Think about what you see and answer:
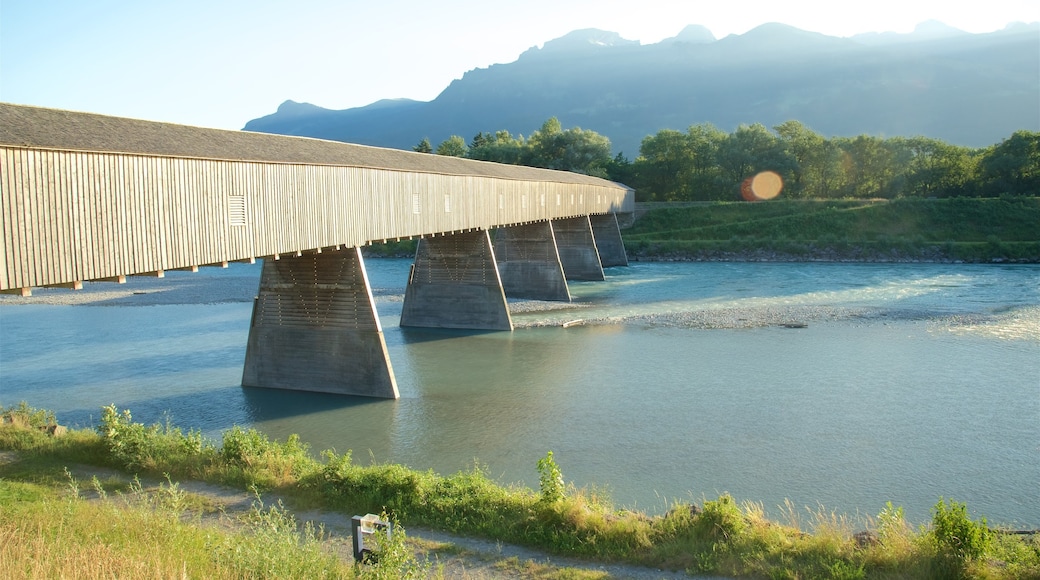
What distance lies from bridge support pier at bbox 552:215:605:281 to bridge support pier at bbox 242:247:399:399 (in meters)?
27.8

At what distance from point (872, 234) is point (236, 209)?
5189cm

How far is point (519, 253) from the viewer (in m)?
38.6

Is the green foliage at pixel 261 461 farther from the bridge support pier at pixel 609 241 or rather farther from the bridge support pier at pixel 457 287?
the bridge support pier at pixel 609 241

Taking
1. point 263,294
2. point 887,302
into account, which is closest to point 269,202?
point 263,294

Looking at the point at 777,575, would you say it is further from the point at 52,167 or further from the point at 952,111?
the point at 952,111

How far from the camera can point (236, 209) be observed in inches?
593

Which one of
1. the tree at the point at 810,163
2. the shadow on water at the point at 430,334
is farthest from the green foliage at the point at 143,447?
the tree at the point at 810,163

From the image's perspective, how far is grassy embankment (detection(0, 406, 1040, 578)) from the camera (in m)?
6.60

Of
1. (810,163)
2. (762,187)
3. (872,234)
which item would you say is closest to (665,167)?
(762,187)

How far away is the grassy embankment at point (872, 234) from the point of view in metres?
51.6

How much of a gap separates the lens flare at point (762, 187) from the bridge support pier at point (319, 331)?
2260 inches

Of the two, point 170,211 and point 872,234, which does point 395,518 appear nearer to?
point 170,211

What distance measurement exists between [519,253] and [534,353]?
13574 mm

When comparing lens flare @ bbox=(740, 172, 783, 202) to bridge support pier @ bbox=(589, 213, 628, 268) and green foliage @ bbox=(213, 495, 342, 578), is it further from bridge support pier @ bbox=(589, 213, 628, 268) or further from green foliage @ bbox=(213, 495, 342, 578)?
green foliage @ bbox=(213, 495, 342, 578)
